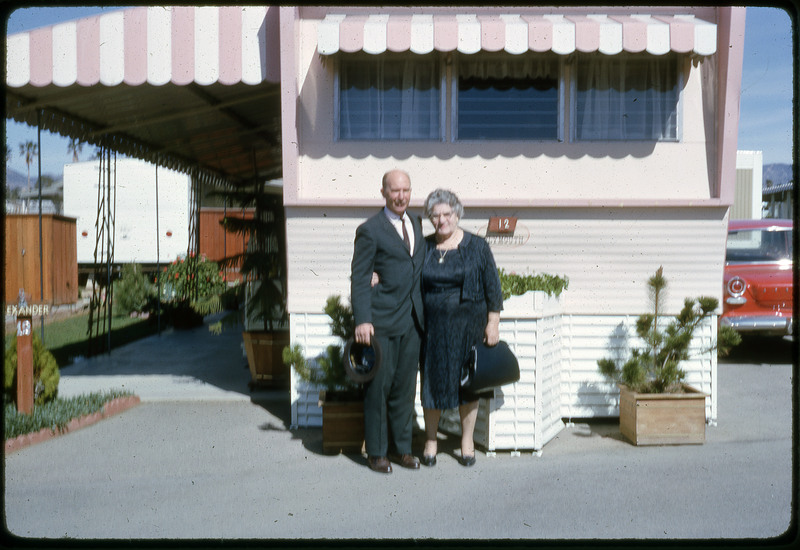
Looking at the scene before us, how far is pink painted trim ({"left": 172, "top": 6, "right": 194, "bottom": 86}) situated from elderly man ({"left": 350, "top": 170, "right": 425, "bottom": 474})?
211cm

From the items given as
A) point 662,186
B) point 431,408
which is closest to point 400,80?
point 662,186

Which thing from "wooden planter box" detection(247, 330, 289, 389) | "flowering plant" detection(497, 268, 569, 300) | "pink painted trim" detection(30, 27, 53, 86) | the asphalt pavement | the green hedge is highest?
"pink painted trim" detection(30, 27, 53, 86)

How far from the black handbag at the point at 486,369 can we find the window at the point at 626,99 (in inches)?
87.0

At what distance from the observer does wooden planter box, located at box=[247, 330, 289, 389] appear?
276 inches

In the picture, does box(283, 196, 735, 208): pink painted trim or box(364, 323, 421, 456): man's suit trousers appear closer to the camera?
box(364, 323, 421, 456): man's suit trousers

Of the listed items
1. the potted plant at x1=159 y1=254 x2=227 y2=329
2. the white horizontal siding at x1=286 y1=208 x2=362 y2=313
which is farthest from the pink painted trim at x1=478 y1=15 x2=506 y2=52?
the potted plant at x1=159 y1=254 x2=227 y2=329

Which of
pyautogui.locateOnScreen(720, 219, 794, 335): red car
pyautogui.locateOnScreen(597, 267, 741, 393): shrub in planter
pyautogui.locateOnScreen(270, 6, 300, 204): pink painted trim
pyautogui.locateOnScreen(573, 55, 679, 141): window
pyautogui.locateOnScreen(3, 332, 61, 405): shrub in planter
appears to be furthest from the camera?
pyautogui.locateOnScreen(720, 219, 794, 335): red car

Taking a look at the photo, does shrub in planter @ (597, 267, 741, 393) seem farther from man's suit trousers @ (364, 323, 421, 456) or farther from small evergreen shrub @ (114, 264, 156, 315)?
small evergreen shrub @ (114, 264, 156, 315)

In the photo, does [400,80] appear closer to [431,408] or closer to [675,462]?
[431,408]

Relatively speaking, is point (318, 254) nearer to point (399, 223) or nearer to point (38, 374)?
point (399, 223)

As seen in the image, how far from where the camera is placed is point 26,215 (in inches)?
628

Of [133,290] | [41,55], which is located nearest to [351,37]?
[41,55]

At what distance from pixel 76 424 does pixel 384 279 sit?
9.71 feet

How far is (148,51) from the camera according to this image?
562 centimetres
